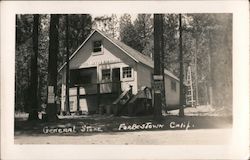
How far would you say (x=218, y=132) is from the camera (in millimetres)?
1849

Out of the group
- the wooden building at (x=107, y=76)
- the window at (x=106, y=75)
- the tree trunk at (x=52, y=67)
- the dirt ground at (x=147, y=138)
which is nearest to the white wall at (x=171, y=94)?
the wooden building at (x=107, y=76)

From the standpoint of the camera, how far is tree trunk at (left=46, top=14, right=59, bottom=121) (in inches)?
75.1

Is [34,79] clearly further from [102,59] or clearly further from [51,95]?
[102,59]

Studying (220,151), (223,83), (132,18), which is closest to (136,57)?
(132,18)

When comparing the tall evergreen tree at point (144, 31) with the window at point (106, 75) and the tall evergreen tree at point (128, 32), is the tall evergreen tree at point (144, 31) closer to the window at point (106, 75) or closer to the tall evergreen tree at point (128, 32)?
the tall evergreen tree at point (128, 32)

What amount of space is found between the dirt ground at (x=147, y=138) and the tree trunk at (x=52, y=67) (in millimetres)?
92

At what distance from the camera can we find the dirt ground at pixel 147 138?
1.85 m

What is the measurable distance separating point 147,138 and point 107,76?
0.27 meters

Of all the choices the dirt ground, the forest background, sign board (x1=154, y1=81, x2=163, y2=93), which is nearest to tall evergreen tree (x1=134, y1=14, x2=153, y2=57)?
the forest background

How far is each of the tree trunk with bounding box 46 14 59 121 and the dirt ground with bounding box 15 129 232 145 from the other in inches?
3.6

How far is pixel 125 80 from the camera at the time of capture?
1.88m

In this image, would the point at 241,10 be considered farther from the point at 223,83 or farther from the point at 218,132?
the point at 218,132

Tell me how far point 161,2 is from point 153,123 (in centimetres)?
44

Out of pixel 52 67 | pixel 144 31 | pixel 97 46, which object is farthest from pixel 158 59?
pixel 52 67
